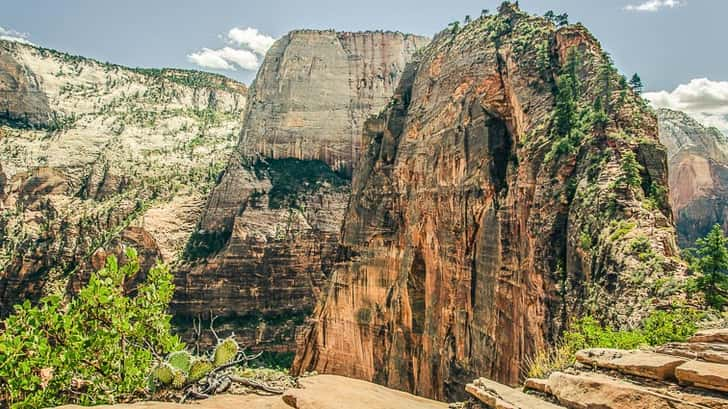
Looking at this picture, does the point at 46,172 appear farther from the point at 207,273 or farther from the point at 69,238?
the point at 207,273

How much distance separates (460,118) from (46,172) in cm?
8322

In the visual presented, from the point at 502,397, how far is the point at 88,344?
769 centimetres

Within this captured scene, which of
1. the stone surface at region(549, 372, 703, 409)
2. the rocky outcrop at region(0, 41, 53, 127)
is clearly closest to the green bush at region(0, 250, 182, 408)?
the stone surface at region(549, 372, 703, 409)

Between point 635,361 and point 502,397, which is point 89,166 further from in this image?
point 635,361

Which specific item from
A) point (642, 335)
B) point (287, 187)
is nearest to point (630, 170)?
point (642, 335)

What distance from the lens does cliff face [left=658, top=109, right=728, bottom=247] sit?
70250 mm

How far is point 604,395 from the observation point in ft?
25.3

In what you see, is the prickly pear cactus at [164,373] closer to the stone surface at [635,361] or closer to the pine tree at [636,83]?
the stone surface at [635,361]

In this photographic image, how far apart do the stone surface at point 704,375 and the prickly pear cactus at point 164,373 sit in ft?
24.9

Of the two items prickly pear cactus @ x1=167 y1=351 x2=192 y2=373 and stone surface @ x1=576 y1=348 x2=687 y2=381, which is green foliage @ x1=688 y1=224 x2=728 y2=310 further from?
prickly pear cactus @ x1=167 y1=351 x2=192 y2=373

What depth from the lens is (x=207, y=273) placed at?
77312mm

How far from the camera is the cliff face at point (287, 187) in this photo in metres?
76.7

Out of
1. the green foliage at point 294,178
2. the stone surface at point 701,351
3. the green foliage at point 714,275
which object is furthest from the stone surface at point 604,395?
the green foliage at point 294,178

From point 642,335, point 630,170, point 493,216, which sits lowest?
point 642,335
